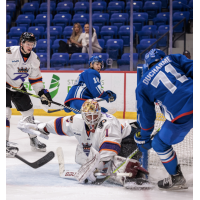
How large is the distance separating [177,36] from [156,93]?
12.6ft

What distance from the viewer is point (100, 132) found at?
2.34 meters

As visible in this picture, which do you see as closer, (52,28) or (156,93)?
(156,93)

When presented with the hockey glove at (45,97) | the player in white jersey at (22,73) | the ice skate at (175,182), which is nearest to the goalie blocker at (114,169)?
the ice skate at (175,182)

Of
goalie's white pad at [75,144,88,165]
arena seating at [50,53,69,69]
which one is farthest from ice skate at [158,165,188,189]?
arena seating at [50,53,69,69]

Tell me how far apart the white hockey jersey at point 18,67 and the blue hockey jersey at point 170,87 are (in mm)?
1643

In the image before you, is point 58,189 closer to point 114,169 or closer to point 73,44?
point 114,169

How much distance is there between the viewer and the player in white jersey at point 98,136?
2.19 m

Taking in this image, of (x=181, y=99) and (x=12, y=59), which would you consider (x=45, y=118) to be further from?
(x=181, y=99)

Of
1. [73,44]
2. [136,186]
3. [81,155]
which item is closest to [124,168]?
[136,186]

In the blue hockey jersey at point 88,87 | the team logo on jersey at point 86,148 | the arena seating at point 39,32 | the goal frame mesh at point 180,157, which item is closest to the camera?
the team logo on jersey at point 86,148

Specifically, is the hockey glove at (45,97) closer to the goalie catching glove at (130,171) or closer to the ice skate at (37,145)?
the ice skate at (37,145)

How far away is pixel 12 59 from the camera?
128 inches
